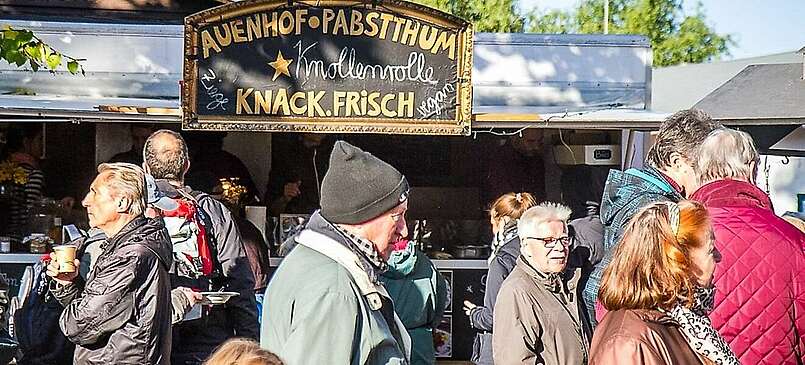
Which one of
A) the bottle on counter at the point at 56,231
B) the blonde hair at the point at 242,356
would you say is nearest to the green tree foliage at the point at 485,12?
the bottle on counter at the point at 56,231

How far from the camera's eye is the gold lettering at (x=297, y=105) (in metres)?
7.69

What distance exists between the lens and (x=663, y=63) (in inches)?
1826

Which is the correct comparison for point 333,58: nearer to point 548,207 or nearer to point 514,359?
point 548,207

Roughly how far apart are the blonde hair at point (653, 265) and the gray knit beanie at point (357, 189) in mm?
694

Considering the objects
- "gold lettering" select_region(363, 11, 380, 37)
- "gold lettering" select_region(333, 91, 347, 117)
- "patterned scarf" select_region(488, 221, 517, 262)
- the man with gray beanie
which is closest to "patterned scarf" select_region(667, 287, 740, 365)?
the man with gray beanie

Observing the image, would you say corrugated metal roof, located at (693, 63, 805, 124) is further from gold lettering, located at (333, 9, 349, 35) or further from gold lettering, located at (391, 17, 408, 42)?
gold lettering, located at (333, 9, 349, 35)

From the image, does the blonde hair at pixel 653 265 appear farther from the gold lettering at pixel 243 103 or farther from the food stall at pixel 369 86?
the gold lettering at pixel 243 103

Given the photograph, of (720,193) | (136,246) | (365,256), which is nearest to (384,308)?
(365,256)

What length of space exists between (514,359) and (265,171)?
623 centimetres

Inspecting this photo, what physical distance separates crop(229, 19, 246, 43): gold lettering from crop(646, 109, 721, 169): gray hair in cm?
384

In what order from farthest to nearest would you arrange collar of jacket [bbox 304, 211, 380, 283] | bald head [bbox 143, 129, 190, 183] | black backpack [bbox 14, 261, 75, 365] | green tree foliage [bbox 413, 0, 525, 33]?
1. green tree foliage [bbox 413, 0, 525, 33]
2. bald head [bbox 143, 129, 190, 183]
3. black backpack [bbox 14, 261, 75, 365]
4. collar of jacket [bbox 304, 211, 380, 283]

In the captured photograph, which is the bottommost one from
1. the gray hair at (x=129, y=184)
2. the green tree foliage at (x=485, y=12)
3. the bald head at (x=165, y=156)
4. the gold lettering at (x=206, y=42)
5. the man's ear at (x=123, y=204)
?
the man's ear at (x=123, y=204)

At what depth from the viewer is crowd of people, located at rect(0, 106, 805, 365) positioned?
3092 mm

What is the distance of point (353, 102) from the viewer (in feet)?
25.3
